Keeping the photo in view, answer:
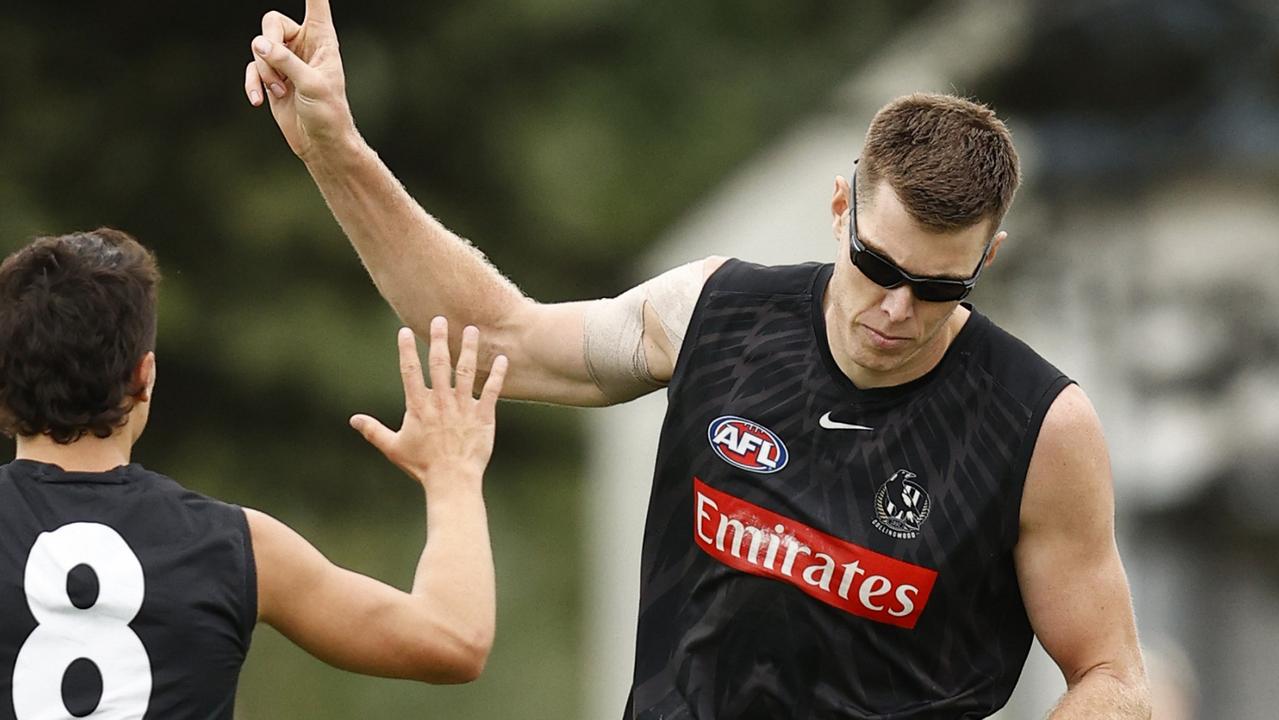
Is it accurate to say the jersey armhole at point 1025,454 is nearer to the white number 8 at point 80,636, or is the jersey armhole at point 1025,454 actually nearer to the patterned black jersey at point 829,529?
the patterned black jersey at point 829,529

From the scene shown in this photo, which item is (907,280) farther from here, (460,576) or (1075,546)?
(460,576)

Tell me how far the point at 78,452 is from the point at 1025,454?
208 cm

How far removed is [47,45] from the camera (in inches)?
534

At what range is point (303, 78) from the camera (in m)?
4.47

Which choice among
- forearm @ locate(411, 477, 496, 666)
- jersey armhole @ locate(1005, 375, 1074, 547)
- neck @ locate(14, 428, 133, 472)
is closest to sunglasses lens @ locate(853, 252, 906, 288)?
jersey armhole @ locate(1005, 375, 1074, 547)

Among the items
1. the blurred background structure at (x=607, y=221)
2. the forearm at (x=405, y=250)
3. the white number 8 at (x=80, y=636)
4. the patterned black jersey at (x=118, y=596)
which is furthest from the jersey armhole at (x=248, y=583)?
the blurred background structure at (x=607, y=221)

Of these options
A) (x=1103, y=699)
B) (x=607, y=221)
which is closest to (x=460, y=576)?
(x=1103, y=699)

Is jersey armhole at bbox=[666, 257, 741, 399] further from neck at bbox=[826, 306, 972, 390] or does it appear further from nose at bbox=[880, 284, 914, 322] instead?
nose at bbox=[880, 284, 914, 322]

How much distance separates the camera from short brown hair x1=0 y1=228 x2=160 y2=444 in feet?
12.1

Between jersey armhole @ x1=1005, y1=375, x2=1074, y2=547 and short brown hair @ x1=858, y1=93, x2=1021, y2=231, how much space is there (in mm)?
418

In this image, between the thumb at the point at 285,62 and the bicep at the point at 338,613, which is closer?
the bicep at the point at 338,613

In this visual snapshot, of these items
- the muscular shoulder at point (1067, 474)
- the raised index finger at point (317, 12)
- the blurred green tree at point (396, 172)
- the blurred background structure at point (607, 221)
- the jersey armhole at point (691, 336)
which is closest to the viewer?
the muscular shoulder at point (1067, 474)

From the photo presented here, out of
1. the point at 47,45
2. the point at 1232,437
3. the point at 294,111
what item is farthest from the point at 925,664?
the point at 47,45

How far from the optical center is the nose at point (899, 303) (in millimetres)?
4441
